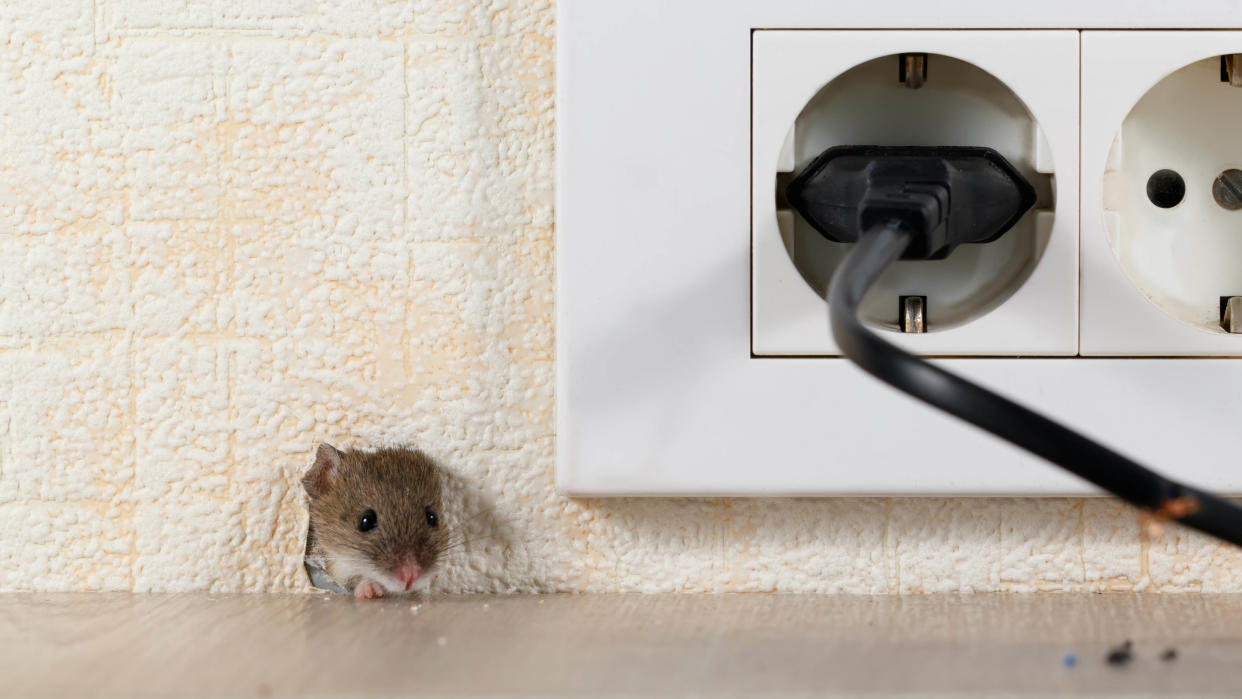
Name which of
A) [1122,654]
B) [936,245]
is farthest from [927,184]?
[1122,654]

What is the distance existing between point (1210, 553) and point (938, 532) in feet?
0.27

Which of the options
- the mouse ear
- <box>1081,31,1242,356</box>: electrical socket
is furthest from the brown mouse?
<box>1081,31,1242,356</box>: electrical socket

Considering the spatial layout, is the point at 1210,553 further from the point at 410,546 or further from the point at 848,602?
the point at 410,546

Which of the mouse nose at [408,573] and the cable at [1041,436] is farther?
the mouse nose at [408,573]

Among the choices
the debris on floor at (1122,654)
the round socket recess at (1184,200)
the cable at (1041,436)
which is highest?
the round socket recess at (1184,200)

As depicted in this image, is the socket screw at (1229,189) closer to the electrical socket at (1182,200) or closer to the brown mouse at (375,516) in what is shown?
the electrical socket at (1182,200)

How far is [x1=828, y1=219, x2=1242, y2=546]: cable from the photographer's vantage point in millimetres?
167

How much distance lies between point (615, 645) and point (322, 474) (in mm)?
107

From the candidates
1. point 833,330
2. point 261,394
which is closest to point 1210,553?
point 833,330

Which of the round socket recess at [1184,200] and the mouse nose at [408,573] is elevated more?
the round socket recess at [1184,200]

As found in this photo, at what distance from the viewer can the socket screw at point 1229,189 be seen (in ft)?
0.98

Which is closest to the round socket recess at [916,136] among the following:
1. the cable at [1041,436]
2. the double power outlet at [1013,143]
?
the double power outlet at [1013,143]

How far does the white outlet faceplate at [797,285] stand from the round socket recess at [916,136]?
0.02 m

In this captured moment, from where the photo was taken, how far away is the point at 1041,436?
0.56 feet
